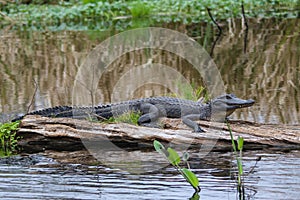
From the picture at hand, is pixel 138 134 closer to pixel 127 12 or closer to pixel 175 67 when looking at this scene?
pixel 175 67

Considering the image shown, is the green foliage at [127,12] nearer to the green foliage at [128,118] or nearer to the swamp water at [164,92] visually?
the swamp water at [164,92]

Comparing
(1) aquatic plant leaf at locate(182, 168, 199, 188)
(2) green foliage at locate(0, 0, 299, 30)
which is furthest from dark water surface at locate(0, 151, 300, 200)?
(2) green foliage at locate(0, 0, 299, 30)

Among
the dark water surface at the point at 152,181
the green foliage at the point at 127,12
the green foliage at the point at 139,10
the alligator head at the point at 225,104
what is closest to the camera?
the dark water surface at the point at 152,181

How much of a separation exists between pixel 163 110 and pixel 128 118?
0.40 metres

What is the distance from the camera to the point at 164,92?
9.36 metres

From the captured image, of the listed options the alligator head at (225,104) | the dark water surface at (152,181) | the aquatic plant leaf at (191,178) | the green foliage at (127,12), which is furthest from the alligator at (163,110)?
the green foliage at (127,12)

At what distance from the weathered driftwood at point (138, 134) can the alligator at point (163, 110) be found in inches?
8.3

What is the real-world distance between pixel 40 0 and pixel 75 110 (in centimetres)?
1638

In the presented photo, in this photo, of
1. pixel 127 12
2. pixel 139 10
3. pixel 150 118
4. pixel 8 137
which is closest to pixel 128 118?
pixel 150 118

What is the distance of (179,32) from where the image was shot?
16344mm

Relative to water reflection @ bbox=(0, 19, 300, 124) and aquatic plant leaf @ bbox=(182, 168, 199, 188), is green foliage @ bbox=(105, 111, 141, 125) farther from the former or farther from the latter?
aquatic plant leaf @ bbox=(182, 168, 199, 188)

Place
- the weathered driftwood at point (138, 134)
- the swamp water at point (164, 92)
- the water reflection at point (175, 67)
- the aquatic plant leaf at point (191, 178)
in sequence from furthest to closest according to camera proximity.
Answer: the water reflection at point (175, 67)
the weathered driftwood at point (138, 134)
the swamp water at point (164, 92)
the aquatic plant leaf at point (191, 178)

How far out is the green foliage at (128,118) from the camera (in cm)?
721

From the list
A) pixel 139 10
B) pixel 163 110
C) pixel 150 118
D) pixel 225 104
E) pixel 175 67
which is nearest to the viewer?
pixel 225 104
